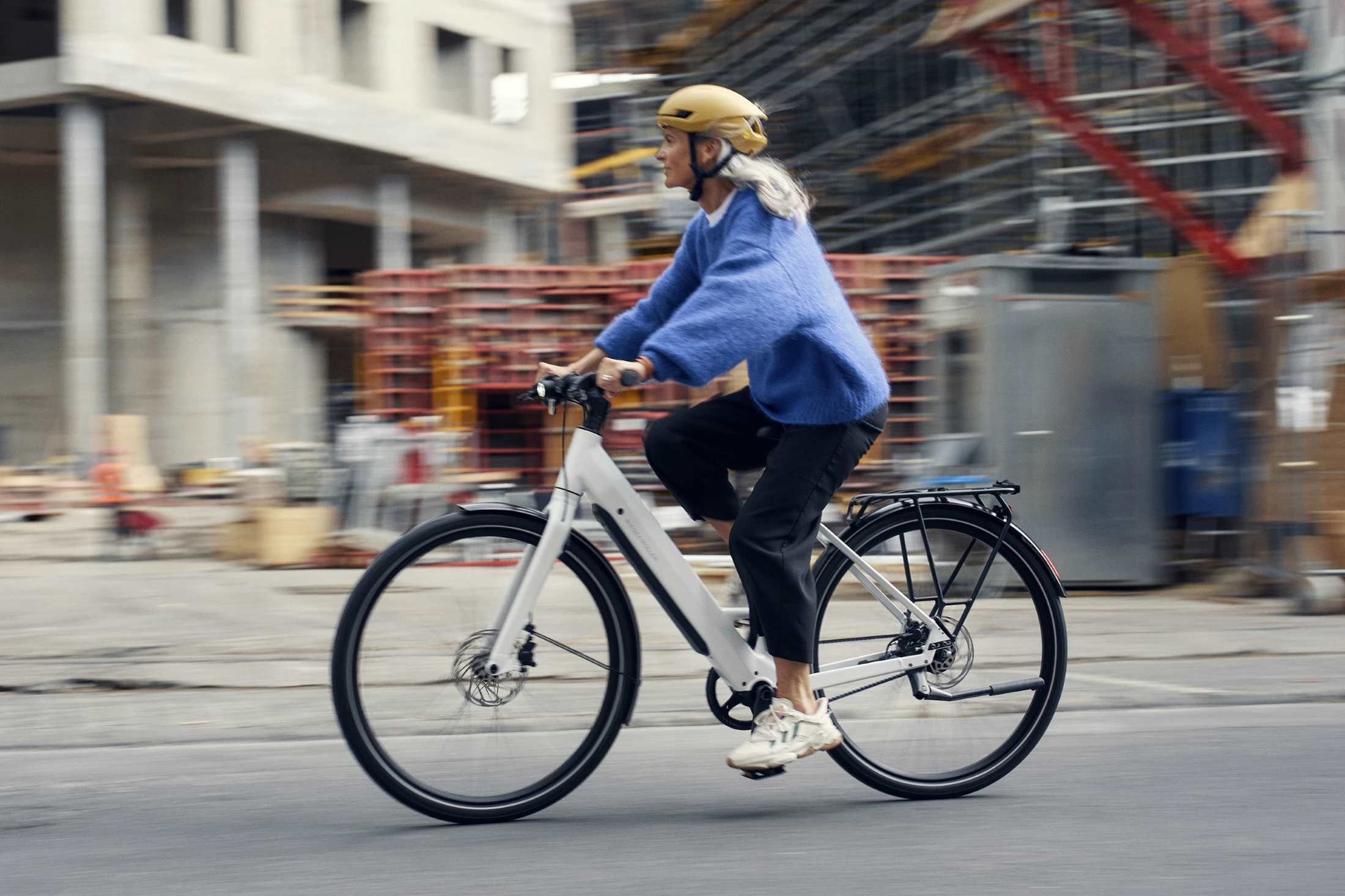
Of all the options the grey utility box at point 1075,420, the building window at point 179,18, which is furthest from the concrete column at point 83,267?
the grey utility box at point 1075,420

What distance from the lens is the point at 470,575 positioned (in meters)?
3.63

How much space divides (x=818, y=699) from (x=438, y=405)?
35.9 ft

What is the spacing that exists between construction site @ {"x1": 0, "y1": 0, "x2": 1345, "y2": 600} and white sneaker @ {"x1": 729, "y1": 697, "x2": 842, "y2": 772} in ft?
2.43

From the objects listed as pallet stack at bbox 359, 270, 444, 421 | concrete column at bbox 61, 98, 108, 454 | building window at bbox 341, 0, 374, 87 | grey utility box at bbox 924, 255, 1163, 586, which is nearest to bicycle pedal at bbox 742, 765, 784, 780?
grey utility box at bbox 924, 255, 1163, 586

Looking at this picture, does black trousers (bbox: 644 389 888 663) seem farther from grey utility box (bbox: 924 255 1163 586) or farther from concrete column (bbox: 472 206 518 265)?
concrete column (bbox: 472 206 518 265)

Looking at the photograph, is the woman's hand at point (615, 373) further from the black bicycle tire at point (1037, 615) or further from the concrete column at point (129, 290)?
the concrete column at point (129, 290)

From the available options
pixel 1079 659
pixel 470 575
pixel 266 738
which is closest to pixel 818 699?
pixel 470 575

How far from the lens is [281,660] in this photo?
6.38 meters

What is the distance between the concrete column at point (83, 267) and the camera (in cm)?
2298

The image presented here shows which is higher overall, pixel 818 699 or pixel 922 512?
pixel 922 512

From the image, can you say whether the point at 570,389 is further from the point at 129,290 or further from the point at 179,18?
the point at 129,290

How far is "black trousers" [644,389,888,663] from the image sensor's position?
145 inches

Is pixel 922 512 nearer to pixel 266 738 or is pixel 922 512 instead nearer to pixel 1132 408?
pixel 266 738

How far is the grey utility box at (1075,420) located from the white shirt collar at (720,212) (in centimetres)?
512
